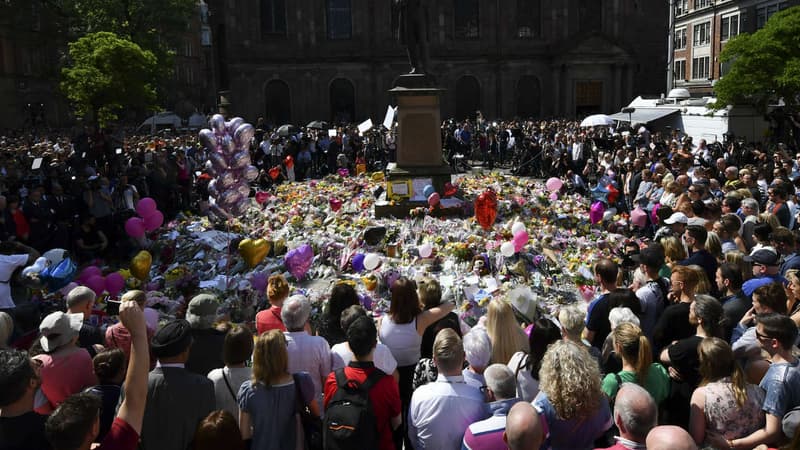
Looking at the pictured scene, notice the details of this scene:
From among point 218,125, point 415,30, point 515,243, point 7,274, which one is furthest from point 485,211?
point 7,274

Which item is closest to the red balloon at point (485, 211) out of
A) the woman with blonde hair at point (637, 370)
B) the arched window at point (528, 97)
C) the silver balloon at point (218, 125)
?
the silver balloon at point (218, 125)

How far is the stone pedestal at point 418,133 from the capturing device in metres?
14.7

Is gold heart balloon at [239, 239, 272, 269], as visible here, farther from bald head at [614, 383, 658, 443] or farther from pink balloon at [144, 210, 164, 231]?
bald head at [614, 383, 658, 443]

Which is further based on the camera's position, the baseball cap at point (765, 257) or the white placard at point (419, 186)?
the white placard at point (419, 186)

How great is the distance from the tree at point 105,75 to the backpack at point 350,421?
3778cm

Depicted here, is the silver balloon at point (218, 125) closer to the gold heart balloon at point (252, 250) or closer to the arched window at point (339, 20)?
the gold heart balloon at point (252, 250)

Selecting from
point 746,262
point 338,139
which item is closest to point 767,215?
point 746,262

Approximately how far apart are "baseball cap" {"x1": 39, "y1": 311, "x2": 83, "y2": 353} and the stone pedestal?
33.7ft

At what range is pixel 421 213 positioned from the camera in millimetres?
13695

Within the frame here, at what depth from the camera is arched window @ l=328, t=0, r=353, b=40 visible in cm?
4862

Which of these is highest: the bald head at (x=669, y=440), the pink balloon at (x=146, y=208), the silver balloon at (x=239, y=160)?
the silver balloon at (x=239, y=160)

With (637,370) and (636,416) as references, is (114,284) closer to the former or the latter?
(637,370)

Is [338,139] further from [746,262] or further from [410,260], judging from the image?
[746,262]

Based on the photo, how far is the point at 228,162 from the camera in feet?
35.1
